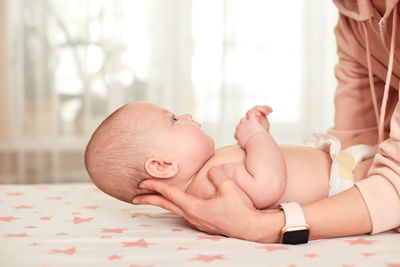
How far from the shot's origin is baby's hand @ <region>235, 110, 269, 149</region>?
47.0 inches

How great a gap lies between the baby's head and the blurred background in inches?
87.2

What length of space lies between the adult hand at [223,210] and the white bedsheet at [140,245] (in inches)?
0.8

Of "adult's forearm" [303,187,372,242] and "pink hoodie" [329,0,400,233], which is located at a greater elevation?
"pink hoodie" [329,0,400,233]

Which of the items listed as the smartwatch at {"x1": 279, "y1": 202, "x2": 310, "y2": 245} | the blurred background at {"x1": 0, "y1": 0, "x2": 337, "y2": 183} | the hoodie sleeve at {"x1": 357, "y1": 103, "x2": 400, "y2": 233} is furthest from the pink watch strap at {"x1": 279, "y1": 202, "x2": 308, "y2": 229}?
the blurred background at {"x1": 0, "y1": 0, "x2": 337, "y2": 183}

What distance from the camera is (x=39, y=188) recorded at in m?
1.65

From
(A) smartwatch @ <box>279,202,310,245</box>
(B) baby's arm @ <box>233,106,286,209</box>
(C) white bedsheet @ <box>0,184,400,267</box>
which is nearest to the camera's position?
(C) white bedsheet @ <box>0,184,400,267</box>

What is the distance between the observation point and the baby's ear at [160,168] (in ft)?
3.73

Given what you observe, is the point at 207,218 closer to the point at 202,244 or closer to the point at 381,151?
the point at 202,244

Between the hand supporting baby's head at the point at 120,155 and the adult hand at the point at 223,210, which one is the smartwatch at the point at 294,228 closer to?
the adult hand at the point at 223,210

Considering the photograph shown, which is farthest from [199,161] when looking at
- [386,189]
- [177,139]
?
[386,189]

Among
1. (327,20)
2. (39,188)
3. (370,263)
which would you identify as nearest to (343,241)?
(370,263)

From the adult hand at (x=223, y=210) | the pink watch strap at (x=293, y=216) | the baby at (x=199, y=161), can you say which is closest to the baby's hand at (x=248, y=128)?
the baby at (x=199, y=161)

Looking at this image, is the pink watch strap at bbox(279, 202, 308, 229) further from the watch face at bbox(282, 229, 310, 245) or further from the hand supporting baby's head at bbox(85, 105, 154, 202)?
the hand supporting baby's head at bbox(85, 105, 154, 202)

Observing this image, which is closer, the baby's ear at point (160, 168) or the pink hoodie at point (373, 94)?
the pink hoodie at point (373, 94)
